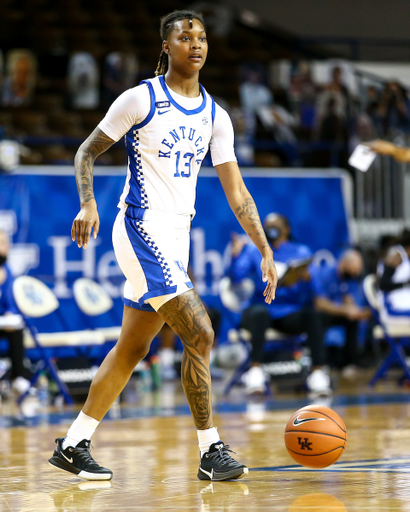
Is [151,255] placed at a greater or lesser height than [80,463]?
greater

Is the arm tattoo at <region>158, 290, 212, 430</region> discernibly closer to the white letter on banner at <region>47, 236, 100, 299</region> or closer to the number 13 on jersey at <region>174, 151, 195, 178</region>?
the number 13 on jersey at <region>174, 151, 195, 178</region>

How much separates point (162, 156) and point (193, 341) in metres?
0.88

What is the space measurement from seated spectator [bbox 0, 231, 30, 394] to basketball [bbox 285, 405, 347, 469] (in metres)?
4.99

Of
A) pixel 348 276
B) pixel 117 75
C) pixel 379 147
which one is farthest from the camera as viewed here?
pixel 117 75

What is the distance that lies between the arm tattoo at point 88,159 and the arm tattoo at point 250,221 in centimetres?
74

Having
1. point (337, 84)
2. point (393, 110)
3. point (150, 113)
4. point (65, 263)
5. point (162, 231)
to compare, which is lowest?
point (65, 263)

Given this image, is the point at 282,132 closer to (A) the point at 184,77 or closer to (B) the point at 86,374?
(B) the point at 86,374

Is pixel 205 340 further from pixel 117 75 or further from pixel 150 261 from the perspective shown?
pixel 117 75

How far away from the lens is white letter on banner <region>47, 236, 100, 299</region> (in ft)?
34.3

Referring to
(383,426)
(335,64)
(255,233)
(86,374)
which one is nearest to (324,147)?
(335,64)

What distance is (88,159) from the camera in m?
3.91

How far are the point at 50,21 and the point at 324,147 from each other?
5937 millimetres

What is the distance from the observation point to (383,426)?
19.6 feet

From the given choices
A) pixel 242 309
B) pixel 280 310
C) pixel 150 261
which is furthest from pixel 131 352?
pixel 242 309
